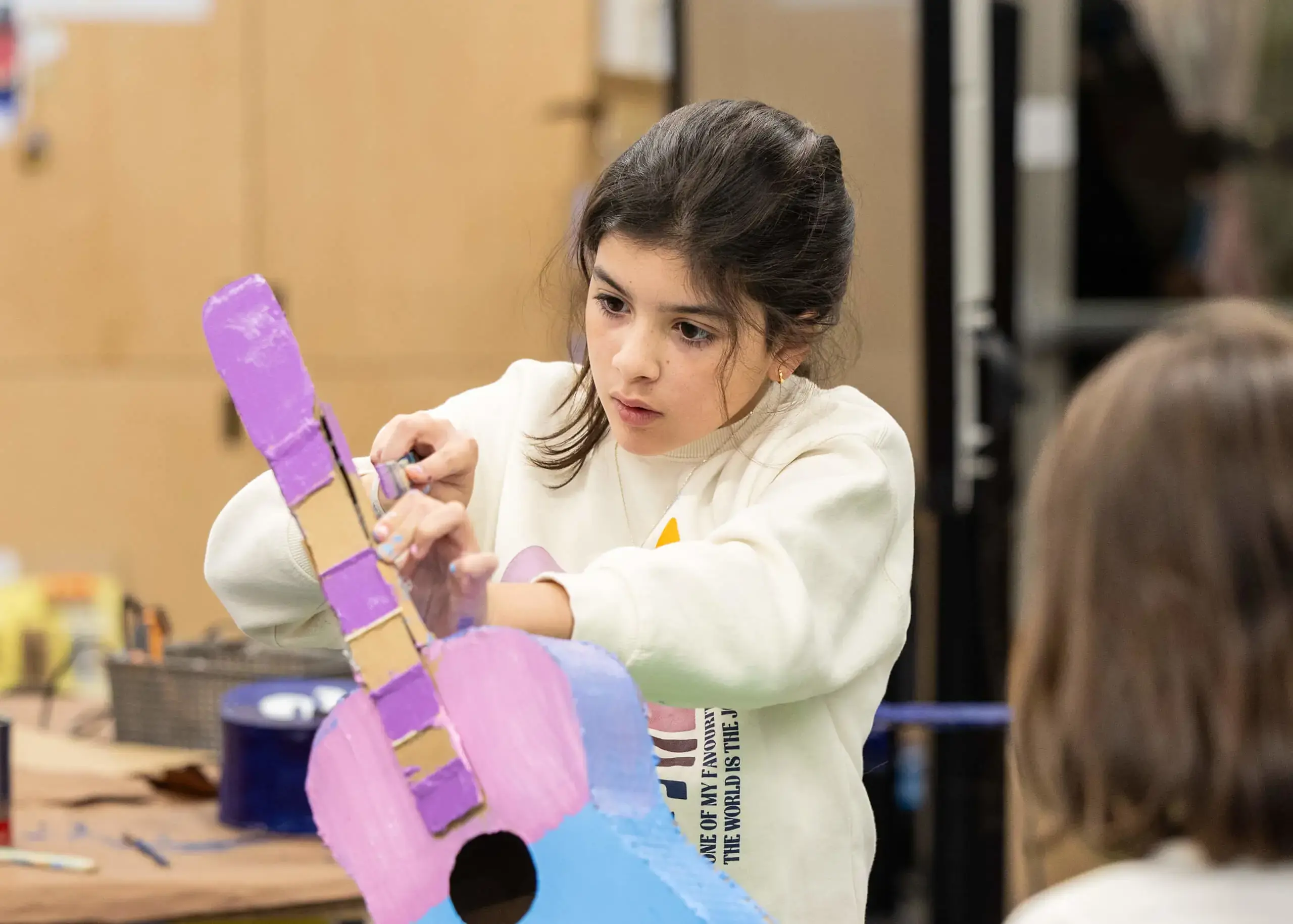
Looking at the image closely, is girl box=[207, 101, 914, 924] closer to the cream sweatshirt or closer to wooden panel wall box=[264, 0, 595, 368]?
the cream sweatshirt

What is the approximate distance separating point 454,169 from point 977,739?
1824 millimetres

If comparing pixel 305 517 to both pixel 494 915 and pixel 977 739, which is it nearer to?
pixel 494 915

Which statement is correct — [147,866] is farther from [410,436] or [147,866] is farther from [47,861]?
[410,436]

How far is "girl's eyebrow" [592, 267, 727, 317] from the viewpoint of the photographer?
0.95 meters

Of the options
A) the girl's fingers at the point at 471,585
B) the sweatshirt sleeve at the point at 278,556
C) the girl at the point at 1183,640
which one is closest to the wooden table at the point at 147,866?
the sweatshirt sleeve at the point at 278,556

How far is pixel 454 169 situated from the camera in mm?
3457

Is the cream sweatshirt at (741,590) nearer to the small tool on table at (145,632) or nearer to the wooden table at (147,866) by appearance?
the wooden table at (147,866)

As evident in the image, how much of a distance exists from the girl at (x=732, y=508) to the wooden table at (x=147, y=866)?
382 millimetres

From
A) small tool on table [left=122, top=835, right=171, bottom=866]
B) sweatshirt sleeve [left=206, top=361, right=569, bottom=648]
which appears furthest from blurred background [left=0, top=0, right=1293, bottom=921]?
sweatshirt sleeve [left=206, top=361, right=569, bottom=648]

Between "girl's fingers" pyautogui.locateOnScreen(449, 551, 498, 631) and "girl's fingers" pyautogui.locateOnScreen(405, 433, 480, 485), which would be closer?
"girl's fingers" pyautogui.locateOnScreen(449, 551, 498, 631)

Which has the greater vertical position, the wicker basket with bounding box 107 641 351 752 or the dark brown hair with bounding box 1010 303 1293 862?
the dark brown hair with bounding box 1010 303 1293 862

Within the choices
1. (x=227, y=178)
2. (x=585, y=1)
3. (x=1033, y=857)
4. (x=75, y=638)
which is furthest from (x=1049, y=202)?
(x=75, y=638)

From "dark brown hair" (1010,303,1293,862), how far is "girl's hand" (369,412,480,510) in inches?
16.2

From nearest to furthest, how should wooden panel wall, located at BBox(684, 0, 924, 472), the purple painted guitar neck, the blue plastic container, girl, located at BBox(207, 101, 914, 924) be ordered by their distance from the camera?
the purple painted guitar neck, girl, located at BBox(207, 101, 914, 924), the blue plastic container, wooden panel wall, located at BBox(684, 0, 924, 472)
